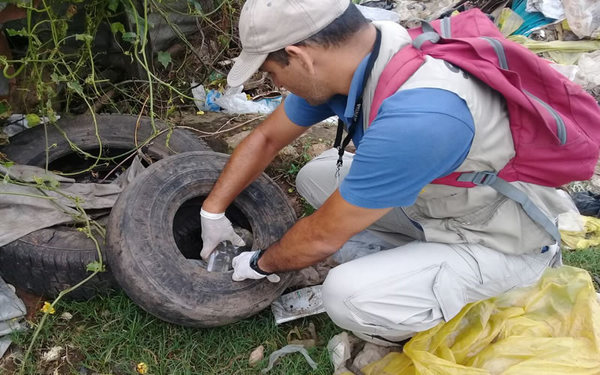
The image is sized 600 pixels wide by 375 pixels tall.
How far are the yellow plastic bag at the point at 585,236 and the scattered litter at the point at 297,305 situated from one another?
5.46 ft

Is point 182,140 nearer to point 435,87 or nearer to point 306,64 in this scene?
point 306,64

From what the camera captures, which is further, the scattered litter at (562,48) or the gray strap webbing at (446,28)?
the scattered litter at (562,48)

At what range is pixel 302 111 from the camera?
2346 millimetres

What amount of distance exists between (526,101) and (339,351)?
4.40 feet

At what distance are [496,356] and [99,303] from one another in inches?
71.9

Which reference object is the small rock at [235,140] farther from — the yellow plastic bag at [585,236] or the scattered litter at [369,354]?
the yellow plastic bag at [585,236]

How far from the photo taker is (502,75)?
1.68 m

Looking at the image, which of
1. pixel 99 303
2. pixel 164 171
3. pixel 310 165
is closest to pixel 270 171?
pixel 310 165

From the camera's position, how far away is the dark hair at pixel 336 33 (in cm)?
175

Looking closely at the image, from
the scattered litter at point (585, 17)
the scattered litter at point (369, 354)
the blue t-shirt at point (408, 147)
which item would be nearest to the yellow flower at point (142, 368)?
the scattered litter at point (369, 354)

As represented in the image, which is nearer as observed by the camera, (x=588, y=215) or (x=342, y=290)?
(x=342, y=290)

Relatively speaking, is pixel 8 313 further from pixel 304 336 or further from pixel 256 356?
pixel 304 336

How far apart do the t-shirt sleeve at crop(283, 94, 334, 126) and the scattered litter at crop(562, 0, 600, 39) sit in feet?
13.9

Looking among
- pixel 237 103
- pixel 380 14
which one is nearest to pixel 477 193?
pixel 237 103
